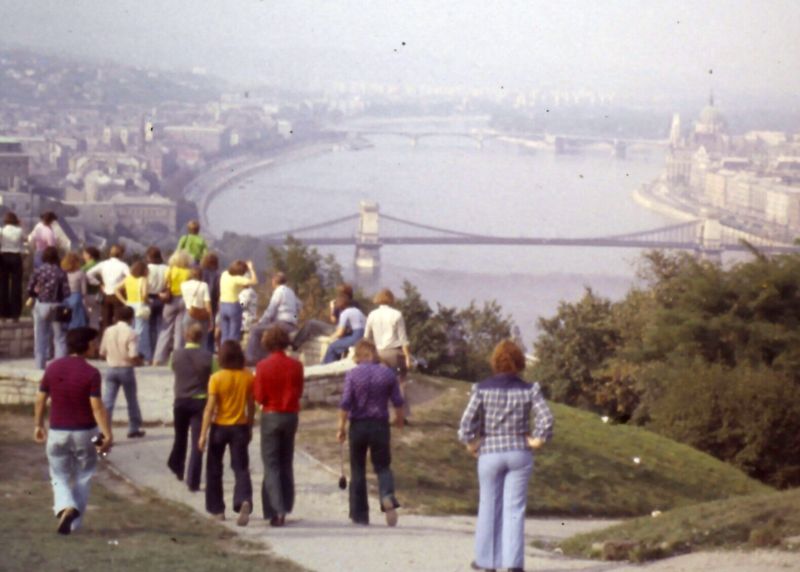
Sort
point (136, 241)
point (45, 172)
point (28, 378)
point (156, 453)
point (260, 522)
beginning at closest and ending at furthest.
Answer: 1. point (260, 522)
2. point (156, 453)
3. point (28, 378)
4. point (136, 241)
5. point (45, 172)

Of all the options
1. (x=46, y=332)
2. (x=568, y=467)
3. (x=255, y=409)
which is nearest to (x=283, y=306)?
(x=46, y=332)

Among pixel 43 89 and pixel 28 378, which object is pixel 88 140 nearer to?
pixel 43 89

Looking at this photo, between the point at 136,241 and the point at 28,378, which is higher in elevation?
the point at 28,378

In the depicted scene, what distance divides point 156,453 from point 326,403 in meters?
2.03

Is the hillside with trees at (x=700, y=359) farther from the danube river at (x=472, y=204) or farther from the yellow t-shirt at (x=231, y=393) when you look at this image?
the danube river at (x=472, y=204)

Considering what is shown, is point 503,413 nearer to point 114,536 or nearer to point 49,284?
point 114,536

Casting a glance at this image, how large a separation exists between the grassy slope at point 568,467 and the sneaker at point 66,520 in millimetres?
2308

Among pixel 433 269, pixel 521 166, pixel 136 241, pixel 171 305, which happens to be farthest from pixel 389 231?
pixel 171 305

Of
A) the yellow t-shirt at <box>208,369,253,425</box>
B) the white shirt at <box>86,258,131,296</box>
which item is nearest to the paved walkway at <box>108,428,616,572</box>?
the yellow t-shirt at <box>208,369,253,425</box>

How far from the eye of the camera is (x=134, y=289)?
10406 millimetres

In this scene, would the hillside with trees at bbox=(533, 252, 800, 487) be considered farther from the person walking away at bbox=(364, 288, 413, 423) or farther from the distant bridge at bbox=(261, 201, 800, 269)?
the distant bridge at bbox=(261, 201, 800, 269)

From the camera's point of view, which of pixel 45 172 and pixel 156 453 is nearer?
pixel 156 453

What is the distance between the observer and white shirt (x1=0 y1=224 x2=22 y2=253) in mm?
10961

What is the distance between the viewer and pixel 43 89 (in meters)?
71.6
